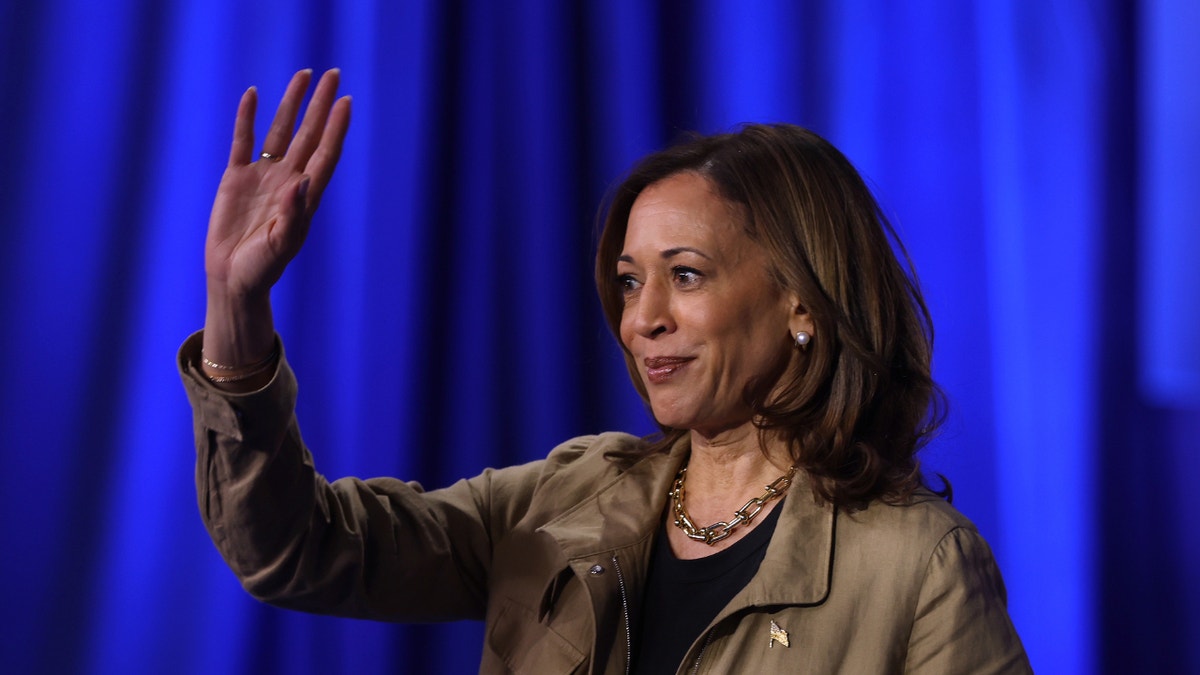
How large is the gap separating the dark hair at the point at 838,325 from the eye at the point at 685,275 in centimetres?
10

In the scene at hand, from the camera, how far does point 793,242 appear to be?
5.12 feet

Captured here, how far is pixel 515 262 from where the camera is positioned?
7.57 ft

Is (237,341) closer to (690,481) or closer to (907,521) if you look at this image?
(690,481)

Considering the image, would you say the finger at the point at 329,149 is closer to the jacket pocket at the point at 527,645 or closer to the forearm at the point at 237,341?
the forearm at the point at 237,341

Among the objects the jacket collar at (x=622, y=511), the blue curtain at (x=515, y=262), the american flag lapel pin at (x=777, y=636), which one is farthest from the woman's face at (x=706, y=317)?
the blue curtain at (x=515, y=262)

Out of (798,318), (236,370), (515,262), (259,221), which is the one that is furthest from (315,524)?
(515,262)

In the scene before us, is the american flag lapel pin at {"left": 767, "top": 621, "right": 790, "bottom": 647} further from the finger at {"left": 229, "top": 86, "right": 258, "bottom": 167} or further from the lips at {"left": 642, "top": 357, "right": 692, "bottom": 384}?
the finger at {"left": 229, "top": 86, "right": 258, "bottom": 167}

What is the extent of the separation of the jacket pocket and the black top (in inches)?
3.7

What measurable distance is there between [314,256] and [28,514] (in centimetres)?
66

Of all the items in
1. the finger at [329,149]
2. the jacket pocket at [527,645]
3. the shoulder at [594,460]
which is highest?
the finger at [329,149]

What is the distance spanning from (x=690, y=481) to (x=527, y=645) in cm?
33

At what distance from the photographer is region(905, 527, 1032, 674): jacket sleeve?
Result: 1347mm

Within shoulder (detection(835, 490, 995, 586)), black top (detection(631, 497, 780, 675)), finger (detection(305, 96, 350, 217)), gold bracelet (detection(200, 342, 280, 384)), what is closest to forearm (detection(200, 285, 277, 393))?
gold bracelet (detection(200, 342, 280, 384))

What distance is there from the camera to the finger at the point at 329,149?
1.35 metres
